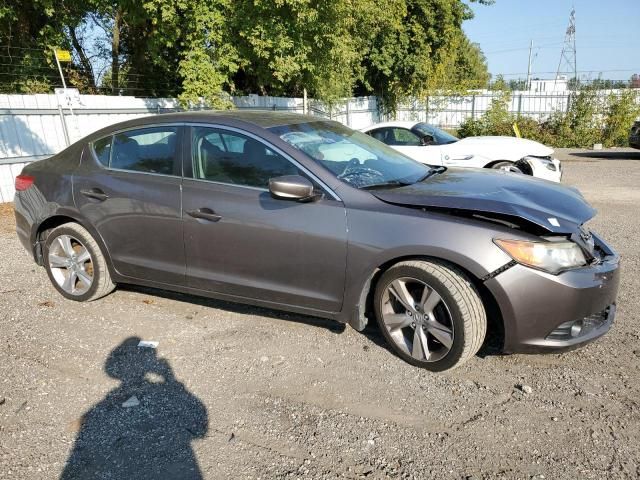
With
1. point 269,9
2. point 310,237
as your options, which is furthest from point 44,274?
point 269,9

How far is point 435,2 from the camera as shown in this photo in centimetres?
2088

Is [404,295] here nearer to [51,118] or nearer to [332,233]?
[332,233]

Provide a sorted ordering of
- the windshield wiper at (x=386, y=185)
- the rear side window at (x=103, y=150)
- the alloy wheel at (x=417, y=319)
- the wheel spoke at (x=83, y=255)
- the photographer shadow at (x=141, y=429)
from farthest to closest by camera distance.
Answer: the wheel spoke at (x=83, y=255)
the rear side window at (x=103, y=150)
the windshield wiper at (x=386, y=185)
the alloy wheel at (x=417, y=319)
the photographer shadow at (x=141, y=429)

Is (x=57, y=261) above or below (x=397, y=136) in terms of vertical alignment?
below

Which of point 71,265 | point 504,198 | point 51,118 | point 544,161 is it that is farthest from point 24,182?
point 544,161

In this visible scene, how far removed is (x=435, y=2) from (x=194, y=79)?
570 inches

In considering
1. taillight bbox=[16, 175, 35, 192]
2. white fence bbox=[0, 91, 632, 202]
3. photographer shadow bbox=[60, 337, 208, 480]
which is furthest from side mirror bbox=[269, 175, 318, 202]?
white fence bbox=[0, 91, 632, 202]

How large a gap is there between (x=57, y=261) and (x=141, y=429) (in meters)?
2.32

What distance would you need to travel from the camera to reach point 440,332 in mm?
3107

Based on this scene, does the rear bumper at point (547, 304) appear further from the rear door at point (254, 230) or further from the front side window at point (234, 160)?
the front side window at point (234, 160)

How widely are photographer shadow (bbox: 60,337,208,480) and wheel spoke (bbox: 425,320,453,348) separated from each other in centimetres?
144

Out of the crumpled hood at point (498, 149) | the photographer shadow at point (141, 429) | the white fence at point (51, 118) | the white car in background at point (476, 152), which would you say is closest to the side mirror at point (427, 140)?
the white car in background at point (476, 152)

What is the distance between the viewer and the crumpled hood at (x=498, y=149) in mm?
8773

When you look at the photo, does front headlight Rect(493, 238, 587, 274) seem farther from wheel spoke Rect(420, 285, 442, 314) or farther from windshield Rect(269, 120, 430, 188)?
windshield Rect(269, 120, 430, 188)
